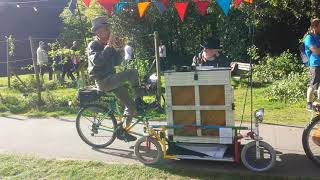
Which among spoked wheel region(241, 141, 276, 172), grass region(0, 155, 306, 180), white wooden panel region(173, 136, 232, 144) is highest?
white wooden panel region(173, 136, 232, 144)

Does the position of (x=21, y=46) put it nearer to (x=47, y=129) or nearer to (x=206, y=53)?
(x=47, y=129)

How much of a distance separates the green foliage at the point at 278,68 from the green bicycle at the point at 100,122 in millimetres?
7861

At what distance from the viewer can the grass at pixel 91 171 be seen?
216 inches

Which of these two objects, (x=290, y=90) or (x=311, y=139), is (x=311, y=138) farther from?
(x=290, y=90)

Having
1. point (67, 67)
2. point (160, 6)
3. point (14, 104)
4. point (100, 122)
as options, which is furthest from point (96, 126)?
point (67, 67)

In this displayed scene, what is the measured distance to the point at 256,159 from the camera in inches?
218

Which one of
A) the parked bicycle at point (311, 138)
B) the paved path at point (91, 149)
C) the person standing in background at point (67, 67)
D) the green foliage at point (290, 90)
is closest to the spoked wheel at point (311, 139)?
the parked bicycle at point (311, 138)

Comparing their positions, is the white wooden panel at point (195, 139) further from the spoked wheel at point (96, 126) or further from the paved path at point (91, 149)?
the spoked wheel at point (96, 126)

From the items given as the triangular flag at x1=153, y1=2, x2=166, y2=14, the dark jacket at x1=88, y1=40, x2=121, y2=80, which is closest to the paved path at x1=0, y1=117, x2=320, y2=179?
the dark jacket at x1=88, y1=40, x2=121, y2=80

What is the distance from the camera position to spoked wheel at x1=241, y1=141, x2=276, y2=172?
541 centimetres

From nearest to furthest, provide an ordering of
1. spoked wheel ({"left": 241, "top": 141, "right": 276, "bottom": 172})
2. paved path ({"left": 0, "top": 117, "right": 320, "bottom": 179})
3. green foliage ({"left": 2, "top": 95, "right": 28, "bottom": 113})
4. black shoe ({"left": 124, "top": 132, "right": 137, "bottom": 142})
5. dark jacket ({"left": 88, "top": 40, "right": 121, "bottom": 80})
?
spoked wheel ({"left": 241, "top": 141, "right": 276, "bottom": 172}) → paved path ({"left": 0, "top": 117, "right": 320, "bottom": 179}) → dark jacket ({"left": 88, "top": 40, "right": 121, "bottom": 80}) → black shoe ({"left": 124, "top": 132, "right": 137, "bottom": 142}) → green foliage ({"left": 2, "top": 95, "right": 28, "bottom": 113})

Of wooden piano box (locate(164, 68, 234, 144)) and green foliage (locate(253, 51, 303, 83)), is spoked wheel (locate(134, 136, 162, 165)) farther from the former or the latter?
green foliage (locate(253, 51, 303, 83))

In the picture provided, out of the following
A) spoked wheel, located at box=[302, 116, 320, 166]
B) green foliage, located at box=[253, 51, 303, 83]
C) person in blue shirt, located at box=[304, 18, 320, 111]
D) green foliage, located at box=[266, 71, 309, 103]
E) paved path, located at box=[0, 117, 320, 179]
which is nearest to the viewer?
spoked wheel, located at box=[302, 116, 320, 166]

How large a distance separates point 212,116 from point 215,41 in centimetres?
235
